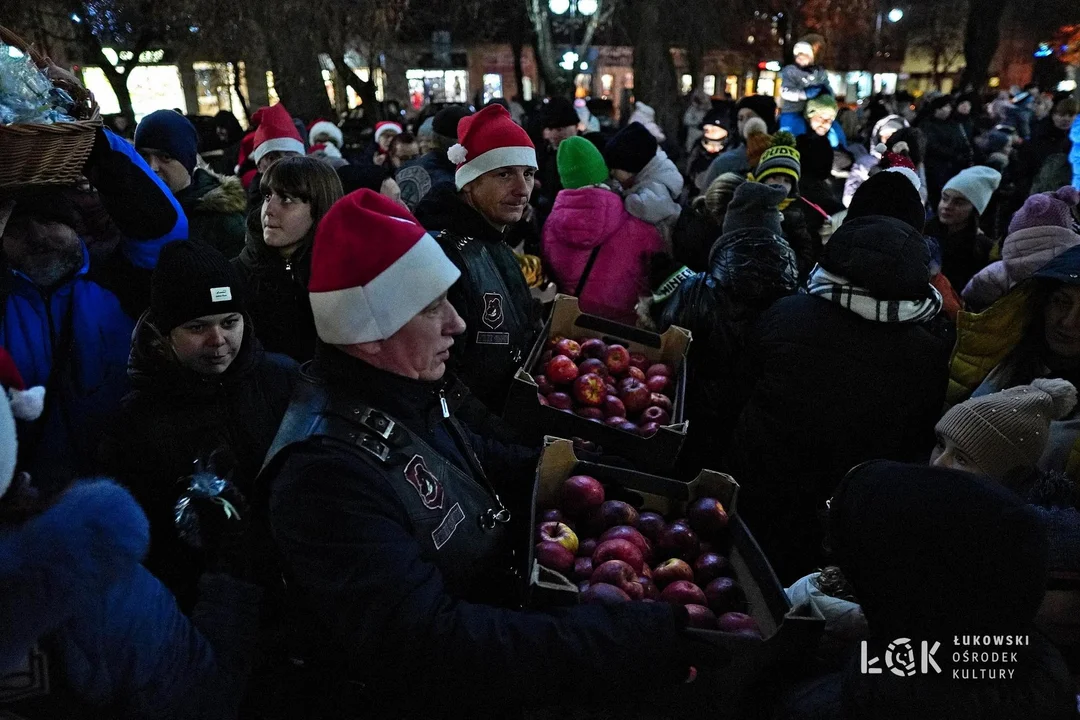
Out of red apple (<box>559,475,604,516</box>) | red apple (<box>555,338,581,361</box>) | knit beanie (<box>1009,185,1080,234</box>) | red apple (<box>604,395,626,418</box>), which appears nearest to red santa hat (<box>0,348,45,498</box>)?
red apple (<box>559,475,604,516</box>)

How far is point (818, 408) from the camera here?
285 centimetres

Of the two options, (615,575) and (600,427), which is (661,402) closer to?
(600,427)

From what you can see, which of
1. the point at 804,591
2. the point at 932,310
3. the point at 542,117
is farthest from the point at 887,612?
the point at 542,117

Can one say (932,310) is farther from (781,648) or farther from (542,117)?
(542,117)

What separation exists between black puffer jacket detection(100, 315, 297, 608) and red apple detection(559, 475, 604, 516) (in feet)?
3.57

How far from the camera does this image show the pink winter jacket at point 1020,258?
3617 mm

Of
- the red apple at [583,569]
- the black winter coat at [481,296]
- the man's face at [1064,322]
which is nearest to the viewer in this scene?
the red apple at [583,569]

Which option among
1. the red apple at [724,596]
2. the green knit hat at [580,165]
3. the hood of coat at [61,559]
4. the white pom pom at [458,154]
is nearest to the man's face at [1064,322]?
the red apple at [724,596]

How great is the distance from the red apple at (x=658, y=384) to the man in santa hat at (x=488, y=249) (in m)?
0.65

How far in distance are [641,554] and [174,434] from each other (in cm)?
162

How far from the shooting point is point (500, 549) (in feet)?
6.99

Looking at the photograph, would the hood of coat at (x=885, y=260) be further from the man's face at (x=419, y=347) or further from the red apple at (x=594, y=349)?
the man's face at (x=419, y=347)

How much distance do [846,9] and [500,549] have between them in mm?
44513

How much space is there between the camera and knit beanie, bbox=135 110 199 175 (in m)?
4.22
